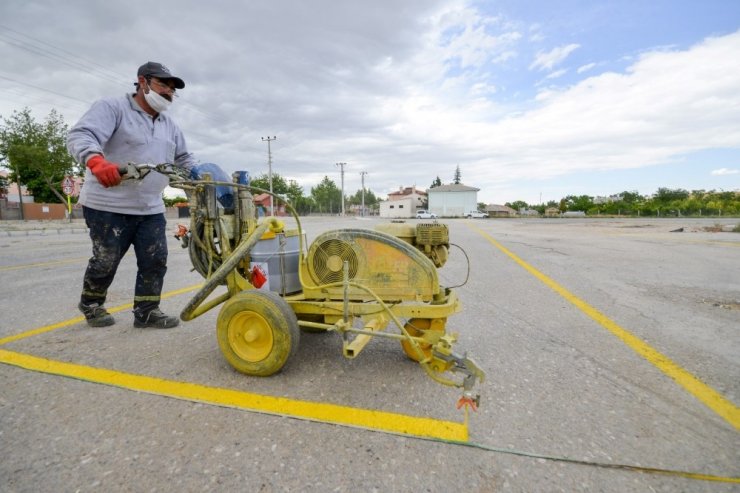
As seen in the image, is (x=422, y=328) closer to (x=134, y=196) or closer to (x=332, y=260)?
(x=332, y=260)

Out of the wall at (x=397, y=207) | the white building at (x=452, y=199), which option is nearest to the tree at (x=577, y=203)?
the white building at (x=452, y=199)

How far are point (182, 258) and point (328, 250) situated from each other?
6025 mm

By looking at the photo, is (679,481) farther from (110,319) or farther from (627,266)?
(627,266)

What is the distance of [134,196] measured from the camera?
121 inches

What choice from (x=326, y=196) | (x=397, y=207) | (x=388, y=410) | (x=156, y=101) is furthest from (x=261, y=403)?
(x=326, y=196)

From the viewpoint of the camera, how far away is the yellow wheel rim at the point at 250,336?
2.35 metres

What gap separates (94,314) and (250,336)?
182 centimetres

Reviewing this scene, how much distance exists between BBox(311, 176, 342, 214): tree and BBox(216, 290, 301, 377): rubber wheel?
10119 cm

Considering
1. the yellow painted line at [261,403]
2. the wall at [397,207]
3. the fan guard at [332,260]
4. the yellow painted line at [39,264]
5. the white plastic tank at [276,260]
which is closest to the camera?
the yellow painted line at [261,403]

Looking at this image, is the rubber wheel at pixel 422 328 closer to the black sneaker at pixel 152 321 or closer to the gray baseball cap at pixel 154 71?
the black sneaker at pixel 152 321

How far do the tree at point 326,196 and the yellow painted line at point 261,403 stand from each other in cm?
10115

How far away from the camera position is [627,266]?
6.41 metres

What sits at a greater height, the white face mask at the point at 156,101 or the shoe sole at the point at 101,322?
the white face mask at the point at 156,101

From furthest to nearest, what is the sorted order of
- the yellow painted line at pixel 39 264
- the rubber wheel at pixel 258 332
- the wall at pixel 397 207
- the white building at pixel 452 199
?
1. the wall at pixel 397 207
2. the white building at pixel 452 199
3. the yellow painted line at pixel 39 264
4. the rubber wheel at pixel 258 332
